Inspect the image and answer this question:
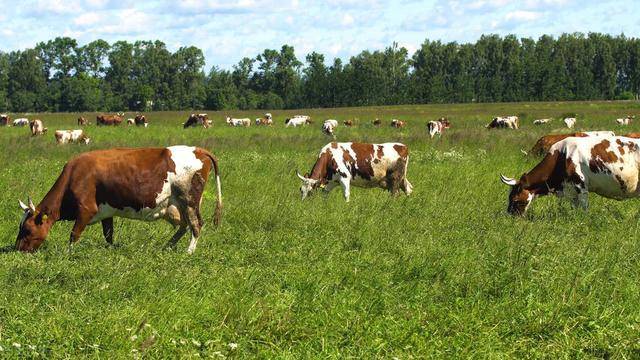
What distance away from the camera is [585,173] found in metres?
12.6

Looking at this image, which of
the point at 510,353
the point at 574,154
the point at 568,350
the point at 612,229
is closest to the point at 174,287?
the point at 510,353

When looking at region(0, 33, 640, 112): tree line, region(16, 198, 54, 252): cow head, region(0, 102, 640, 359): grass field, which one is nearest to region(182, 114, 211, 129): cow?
region(0, 102, 640, 359): grass field

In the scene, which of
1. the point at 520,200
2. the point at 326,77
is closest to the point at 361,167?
the point at 520,200

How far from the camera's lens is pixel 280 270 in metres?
8.55

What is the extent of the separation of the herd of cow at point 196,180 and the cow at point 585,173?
2 centimetres

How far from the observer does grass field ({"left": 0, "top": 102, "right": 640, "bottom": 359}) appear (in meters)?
6.45

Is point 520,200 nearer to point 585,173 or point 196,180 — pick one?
point 585,173

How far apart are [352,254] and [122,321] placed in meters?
3.53

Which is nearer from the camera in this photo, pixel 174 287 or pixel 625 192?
pixel 174 287

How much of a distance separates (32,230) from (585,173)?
9.13 m

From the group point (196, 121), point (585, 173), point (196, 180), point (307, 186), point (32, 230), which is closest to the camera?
point (32, 230)

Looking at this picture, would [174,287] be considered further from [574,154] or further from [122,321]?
[574,154]

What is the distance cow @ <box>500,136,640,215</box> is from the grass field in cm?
45

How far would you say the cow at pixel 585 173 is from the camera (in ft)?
40.8
